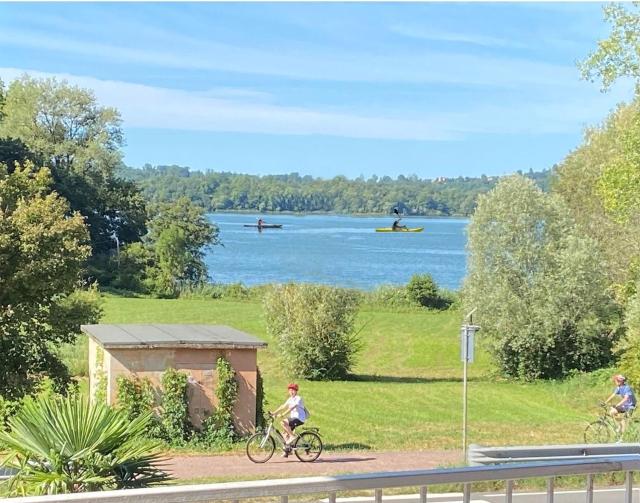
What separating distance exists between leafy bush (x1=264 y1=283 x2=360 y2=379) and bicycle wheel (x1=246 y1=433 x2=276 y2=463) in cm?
1916

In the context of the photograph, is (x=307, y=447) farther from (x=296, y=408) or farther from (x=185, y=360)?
(x=185, y=360)

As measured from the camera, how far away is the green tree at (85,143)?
80.5m

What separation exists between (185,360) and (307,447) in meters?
3.88

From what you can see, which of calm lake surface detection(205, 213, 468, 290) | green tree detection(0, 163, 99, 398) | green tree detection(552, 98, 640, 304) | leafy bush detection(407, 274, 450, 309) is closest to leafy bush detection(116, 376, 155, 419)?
green tree detection(0, 163, 99, 398)

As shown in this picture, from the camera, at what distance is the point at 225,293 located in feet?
214

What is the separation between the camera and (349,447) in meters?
22.3

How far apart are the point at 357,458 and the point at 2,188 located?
891 centimetres

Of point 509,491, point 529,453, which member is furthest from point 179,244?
point 509,491

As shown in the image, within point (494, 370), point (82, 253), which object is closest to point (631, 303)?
→ point (494, 370)

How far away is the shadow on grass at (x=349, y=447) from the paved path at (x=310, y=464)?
3.77ft

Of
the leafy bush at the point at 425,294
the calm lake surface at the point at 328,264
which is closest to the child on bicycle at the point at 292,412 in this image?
the leafy bush at the point at 425,294

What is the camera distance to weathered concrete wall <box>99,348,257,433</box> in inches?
818

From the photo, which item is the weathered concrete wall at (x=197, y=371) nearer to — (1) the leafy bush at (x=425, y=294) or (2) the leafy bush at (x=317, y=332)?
(2) the leafy bush at (x=317, y=332)

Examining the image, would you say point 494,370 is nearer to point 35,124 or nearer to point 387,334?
point 387,334
